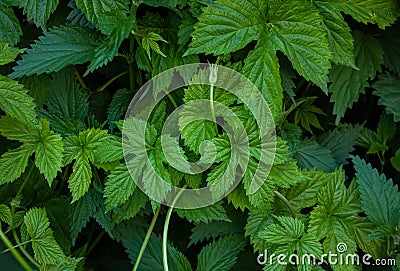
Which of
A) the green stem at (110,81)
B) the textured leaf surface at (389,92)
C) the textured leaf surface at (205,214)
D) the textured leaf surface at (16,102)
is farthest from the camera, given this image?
the textured leaf surface at (389,92)

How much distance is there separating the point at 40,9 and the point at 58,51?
87 millimetres

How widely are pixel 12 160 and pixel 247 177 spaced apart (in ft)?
1.49

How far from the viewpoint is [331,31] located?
113 centimetres

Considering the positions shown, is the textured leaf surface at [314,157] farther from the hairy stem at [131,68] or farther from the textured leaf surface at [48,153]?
the textured leaf surface at [48,153]

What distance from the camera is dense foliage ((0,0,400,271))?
102 centimetres

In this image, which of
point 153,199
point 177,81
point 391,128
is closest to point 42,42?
point 177,81

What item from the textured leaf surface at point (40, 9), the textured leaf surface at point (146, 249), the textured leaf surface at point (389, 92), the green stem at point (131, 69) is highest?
the textured leaf surface at point (40, 9)

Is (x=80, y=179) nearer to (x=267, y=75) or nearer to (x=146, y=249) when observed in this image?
(x=146, y=249)

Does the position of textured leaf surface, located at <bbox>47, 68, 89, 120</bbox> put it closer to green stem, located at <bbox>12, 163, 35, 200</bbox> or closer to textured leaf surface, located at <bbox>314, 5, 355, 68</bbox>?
green stem, located at <bbox>12, 163, 35, 200</bbox>

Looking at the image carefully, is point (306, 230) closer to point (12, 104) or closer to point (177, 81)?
point (177, 81)

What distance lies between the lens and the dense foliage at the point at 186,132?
1.02 m

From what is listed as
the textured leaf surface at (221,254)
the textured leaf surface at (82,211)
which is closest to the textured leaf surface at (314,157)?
the textured leaf surface at (221,254)

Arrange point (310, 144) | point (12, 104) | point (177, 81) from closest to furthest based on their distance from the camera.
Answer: point (12, 104), point (177, 81), point (310, 144)

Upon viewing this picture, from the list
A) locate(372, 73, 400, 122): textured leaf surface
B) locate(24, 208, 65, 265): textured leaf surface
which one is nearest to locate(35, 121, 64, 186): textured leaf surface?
locate(24, 208, 65, 265): textured leaf surface
